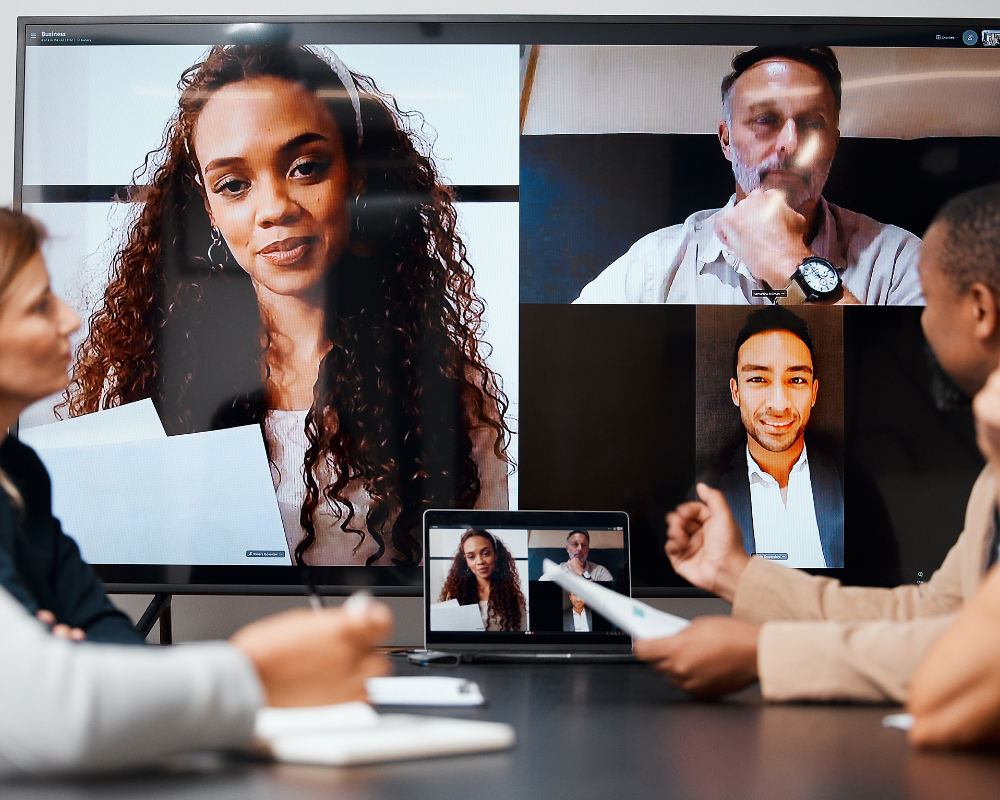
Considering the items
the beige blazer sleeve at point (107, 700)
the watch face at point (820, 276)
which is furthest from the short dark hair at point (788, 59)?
the beige blazer sleeve at point (107, 700)

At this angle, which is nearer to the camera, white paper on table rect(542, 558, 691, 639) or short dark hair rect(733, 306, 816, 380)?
white paper on table rect(542, 558, 691, 639)

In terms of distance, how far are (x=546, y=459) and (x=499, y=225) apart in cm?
49

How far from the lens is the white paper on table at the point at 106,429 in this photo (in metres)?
1.95

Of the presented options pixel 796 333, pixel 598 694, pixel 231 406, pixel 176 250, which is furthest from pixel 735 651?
pixel 176 250

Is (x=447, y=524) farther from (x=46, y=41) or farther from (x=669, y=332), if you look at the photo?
(x=46, y=41)

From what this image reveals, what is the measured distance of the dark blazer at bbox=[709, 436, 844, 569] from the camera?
1905 millimetres

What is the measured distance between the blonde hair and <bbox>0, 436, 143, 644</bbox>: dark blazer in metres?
0.13

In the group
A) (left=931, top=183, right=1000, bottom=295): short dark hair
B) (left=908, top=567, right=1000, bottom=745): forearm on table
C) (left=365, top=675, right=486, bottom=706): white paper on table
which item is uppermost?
(left=931, top=183, right=1000, bottom=295): short dark hair

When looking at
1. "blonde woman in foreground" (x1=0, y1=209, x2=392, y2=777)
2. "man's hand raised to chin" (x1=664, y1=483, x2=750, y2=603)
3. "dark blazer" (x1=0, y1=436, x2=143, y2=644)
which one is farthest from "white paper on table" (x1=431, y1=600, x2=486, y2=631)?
"blonde woman in foreground" (x1=0, y1=209, x2=392, y2=777)

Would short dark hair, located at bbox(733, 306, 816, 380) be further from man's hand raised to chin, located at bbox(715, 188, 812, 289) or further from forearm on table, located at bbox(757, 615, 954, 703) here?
forearm on table, located at bbox(757, 615, 954, 703)

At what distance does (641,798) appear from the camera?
656mm

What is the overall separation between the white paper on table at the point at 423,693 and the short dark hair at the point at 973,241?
0.75 metres

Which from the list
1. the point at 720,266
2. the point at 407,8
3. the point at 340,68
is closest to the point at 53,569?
the point at 340,68

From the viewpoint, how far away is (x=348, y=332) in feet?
6.39
